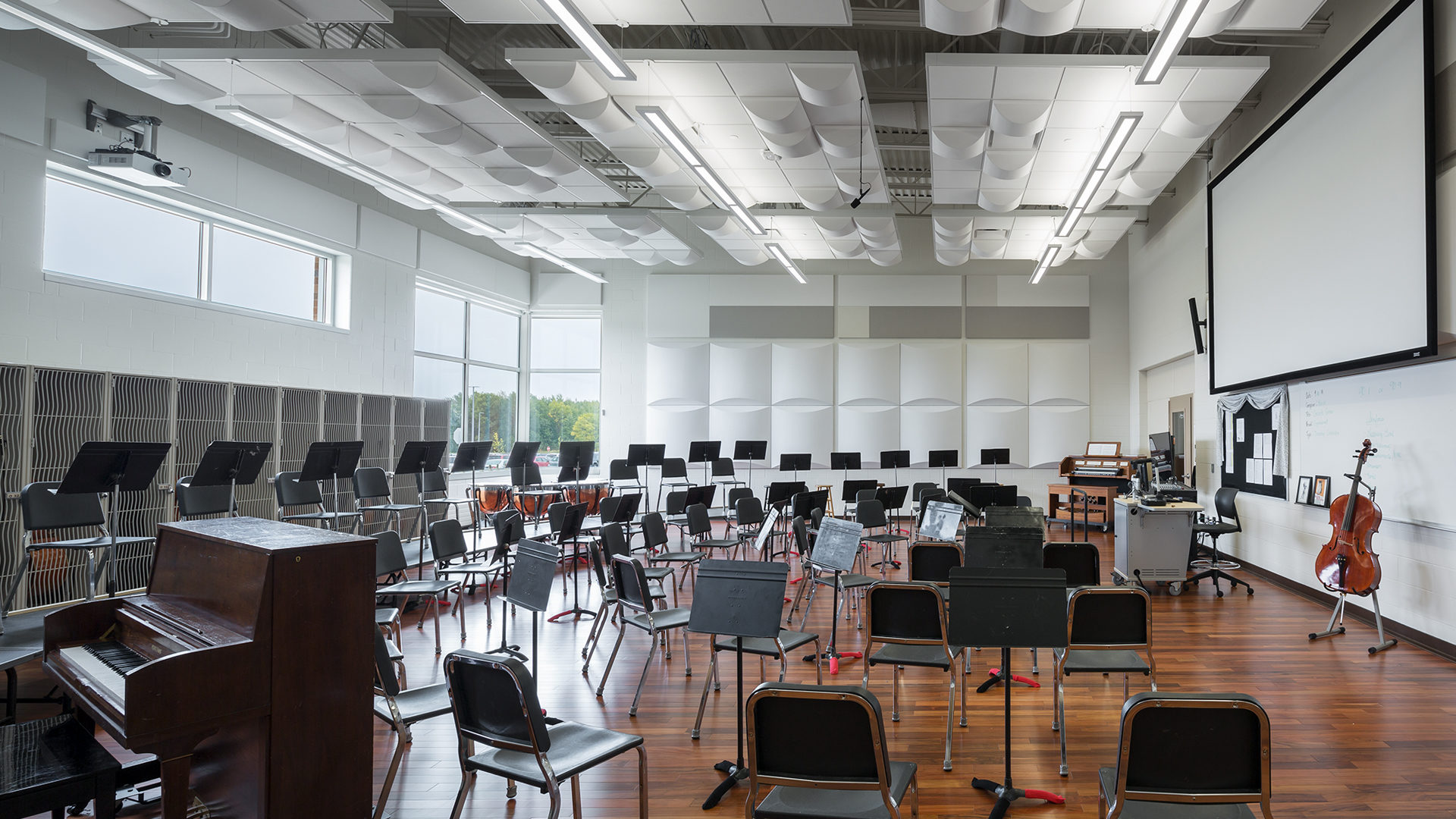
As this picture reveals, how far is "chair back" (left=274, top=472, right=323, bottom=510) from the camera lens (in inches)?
296

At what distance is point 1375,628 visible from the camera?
6148mm

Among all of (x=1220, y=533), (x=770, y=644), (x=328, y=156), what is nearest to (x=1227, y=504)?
(x=1220, y=533)

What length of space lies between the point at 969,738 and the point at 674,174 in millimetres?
6341

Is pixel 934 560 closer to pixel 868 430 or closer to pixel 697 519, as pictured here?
pixel 697 519

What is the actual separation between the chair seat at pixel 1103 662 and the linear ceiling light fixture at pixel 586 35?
4178mm

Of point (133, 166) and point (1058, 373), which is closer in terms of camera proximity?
point (133, 166)

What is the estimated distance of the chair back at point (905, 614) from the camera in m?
3.90

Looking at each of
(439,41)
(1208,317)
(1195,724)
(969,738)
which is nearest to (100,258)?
(439,41)

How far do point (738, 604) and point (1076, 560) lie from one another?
288 cm

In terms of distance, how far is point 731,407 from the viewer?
13.9m

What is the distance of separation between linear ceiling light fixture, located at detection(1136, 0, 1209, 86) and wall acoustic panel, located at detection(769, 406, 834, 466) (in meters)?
9.32

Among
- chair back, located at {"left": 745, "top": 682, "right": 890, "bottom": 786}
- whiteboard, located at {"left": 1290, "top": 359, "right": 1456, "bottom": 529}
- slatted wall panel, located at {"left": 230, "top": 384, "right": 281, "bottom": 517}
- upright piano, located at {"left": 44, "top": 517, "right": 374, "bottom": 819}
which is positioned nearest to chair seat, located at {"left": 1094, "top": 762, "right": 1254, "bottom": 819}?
chair back, located at {"left": 745, "top": 682, "right": 890, "bottom": 786}

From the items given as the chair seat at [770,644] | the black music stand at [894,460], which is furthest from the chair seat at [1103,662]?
the black music stand at [894,460]

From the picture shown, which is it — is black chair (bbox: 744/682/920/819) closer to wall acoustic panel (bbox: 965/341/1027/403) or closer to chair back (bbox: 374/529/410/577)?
chair back (bbox: 374/529/410/577)
